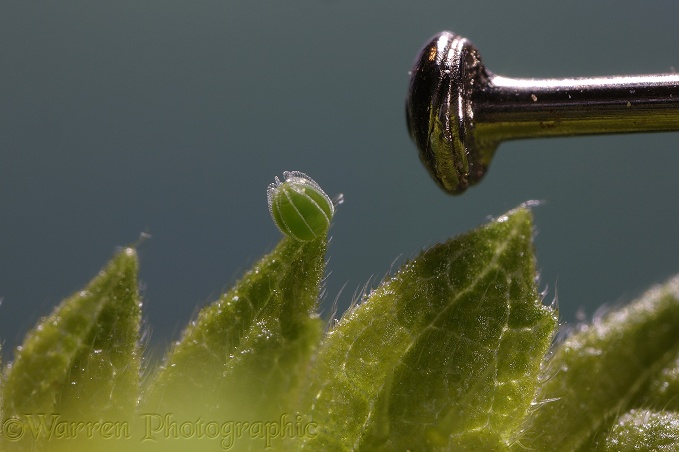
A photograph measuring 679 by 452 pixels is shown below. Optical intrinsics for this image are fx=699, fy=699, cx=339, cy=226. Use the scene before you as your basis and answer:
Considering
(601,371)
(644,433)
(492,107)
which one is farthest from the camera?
(492,107)

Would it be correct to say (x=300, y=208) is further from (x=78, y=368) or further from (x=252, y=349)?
(x=78, y=368)

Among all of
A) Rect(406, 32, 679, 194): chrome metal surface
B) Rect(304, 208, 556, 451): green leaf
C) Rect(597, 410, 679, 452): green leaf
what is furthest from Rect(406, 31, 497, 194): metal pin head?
Rect(597, 410, 679, 452): green leaf

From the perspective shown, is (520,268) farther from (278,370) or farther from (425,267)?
Result: (278,370)

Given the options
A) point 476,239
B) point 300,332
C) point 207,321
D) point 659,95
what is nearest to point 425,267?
point 476,239

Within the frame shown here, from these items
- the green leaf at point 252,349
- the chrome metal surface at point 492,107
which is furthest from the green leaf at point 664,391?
the green leaf at point 252,349

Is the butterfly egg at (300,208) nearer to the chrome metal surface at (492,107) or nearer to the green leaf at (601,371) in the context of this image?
the chrome metal surface at (492,107)

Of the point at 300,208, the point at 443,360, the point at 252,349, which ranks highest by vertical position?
the point at 300,208

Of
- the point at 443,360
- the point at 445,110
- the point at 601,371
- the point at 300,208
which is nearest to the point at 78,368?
the point at 300,208

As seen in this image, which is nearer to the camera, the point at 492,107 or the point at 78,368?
the point at 78,368
